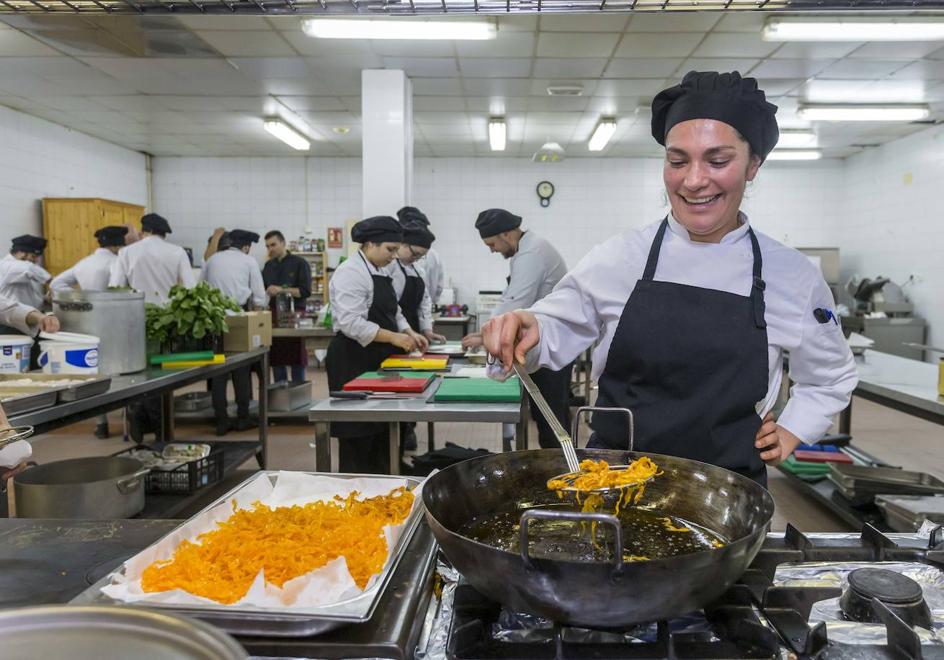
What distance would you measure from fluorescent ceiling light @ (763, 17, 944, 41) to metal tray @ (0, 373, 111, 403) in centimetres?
Result: 501

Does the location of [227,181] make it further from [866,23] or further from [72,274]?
[866,23]

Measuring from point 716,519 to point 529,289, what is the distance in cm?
365

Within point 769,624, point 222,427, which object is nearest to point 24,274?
point 222,427

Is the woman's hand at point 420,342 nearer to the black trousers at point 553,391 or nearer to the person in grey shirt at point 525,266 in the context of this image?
the person in grey shirt at point 525,266

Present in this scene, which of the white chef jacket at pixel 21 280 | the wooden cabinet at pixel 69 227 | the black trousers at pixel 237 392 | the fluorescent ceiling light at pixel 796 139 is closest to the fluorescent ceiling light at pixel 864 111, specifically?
the fluorescent ceiling light at pixel 796 139

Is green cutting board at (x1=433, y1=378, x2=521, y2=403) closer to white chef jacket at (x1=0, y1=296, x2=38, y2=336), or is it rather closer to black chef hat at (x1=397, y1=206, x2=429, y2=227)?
white chef jacket at (x1=0, y1=296, x2=38, y2=336)

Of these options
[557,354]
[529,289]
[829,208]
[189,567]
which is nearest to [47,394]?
[189,567]

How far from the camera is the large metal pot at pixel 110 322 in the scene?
279 cm

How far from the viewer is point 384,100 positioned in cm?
612

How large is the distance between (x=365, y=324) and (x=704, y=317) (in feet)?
8.64

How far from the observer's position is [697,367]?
4.90 ft

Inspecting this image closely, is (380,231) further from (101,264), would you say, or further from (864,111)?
(864,111)

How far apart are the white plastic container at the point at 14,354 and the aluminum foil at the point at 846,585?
2866 mm

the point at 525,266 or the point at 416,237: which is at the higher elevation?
the point at 416,237
